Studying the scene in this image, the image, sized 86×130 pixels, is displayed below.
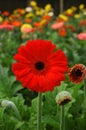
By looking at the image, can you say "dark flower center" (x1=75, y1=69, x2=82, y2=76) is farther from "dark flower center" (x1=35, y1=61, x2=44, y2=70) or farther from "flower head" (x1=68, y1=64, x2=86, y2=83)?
"dark flower center" (x1=35, y1=61, x2=44, y2=70)

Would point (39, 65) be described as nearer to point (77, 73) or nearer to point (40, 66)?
point (40, 66)

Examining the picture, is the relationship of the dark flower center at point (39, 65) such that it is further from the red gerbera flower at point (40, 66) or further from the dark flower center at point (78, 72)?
the dark flower center at point (78, 72)

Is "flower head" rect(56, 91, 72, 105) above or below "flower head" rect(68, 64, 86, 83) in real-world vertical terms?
below

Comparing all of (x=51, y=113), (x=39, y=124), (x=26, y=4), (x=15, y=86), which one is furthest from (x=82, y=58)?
(x=26, y=4)

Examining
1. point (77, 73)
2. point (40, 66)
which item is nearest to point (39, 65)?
point (40, 66)

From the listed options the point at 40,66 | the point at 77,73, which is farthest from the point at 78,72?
the point at 40,66

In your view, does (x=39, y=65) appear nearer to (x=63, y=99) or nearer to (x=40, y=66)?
(x=40, y=66)

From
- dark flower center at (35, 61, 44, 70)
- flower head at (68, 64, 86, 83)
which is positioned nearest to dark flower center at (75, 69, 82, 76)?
flower head at (68, 64, 86, 83)

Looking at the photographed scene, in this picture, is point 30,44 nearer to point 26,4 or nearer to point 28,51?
point 28,51
